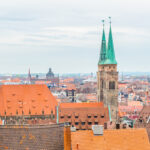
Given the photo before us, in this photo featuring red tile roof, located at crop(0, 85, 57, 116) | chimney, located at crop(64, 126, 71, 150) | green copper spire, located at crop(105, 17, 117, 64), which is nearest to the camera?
chimney, located at crop(64, 126, 71, 150)

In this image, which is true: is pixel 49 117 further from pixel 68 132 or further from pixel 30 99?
pixel 68 132

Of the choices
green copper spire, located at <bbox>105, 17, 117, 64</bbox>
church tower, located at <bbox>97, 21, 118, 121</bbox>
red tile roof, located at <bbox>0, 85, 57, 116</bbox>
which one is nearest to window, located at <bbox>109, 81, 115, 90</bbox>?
church tower, located at <bbox>97, 21, 118, 121</bbox>

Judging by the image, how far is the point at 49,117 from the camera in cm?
8331

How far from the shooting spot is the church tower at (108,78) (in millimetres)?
93125

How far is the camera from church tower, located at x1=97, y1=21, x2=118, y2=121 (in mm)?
93125

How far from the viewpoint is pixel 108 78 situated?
93.8 meters

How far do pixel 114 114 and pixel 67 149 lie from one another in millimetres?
62507

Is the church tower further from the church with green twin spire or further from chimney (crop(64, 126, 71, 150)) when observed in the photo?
chimney (crop(64, 126, 71, 150))

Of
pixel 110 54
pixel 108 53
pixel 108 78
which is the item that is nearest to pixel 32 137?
pixel 108 78

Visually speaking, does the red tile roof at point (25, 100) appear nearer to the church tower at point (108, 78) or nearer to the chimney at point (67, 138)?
the church tower at point (108, 78)

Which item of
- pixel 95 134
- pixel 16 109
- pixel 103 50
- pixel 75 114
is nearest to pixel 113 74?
pixel 103 50

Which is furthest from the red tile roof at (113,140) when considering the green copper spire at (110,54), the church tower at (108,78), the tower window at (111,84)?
the green copper spire at (110,54)

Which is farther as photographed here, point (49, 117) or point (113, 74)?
point (113, 74)

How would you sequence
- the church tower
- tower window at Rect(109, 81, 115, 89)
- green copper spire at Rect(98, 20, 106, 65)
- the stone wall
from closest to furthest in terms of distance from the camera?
the stone wall < the church tower < tower window at Rect(109, 81, 115, 89) < green copper spire at Rect(98, 20, 106, 65)
